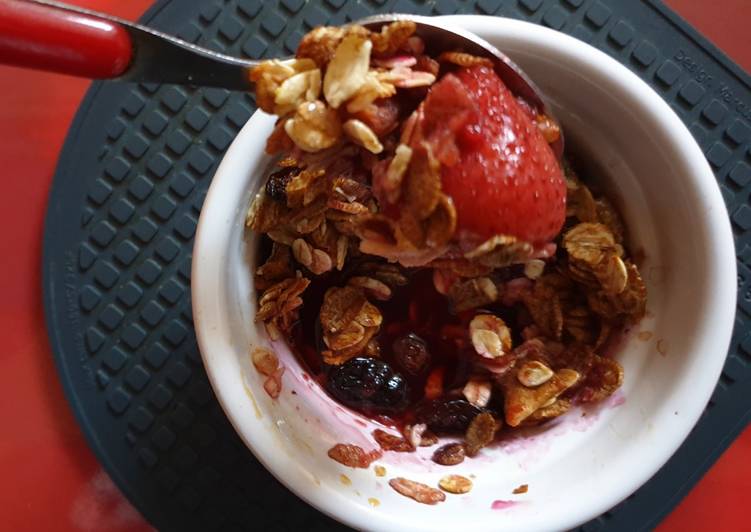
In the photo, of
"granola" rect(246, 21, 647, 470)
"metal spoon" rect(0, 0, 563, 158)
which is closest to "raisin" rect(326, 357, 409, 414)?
"granola" rect(246, 21, 647, 470)

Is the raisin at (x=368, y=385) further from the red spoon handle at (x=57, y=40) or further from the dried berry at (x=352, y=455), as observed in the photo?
the red spoon handle at (x=57, y=40)

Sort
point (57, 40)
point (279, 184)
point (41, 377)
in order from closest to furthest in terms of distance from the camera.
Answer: point (57, 40) → point (279, 184) → point (41, 377)

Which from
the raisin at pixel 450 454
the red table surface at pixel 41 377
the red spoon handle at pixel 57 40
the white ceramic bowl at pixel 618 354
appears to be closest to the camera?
the red spoon handle at pixel 57 40

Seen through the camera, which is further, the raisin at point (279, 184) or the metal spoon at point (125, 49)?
the raisin at point (279, 184)

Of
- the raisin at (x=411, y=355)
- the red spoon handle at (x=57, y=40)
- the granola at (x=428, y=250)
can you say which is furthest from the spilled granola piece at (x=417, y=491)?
the red spoon handle at (x=57, y=40)

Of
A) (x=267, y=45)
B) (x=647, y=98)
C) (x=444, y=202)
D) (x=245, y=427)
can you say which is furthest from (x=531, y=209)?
(x=267, y=45)

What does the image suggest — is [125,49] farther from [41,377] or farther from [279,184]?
[41,377]

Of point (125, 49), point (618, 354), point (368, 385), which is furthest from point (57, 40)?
point (618, 354)
